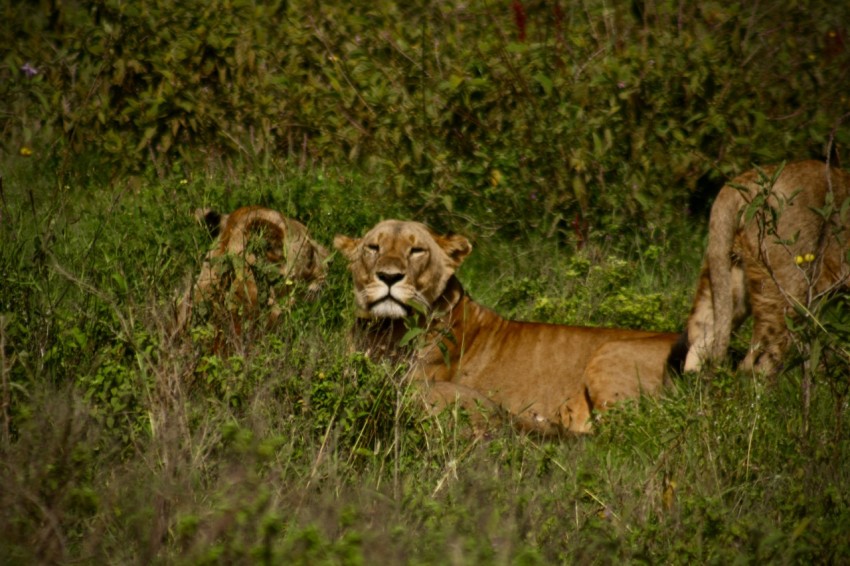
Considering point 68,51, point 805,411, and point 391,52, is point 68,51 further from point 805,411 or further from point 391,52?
point 805,411

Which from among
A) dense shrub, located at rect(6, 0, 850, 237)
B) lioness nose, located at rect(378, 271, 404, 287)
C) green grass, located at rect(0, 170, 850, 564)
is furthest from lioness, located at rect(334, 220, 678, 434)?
dense shrub, located at rect(6, 0, 850, 237)

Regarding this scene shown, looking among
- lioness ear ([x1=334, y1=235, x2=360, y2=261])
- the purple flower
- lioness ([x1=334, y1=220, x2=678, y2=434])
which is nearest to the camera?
lioness ([x1=334, y1=220, x2=678, y2=434])

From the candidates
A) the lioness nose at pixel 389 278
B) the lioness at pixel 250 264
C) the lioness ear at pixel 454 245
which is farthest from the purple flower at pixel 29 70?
the lioness nose at pixel 389 278

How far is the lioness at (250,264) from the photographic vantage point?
4980 mm

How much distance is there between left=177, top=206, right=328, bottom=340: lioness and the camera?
498 centimetres

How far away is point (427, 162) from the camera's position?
761cm

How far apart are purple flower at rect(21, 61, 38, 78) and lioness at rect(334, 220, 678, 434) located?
338cm

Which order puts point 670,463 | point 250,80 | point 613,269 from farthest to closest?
point 250,80 → point 613,269 → point 670,463

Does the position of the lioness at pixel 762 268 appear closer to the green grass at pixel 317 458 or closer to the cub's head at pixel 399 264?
the green grass at pixel 317 458

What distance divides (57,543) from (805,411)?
251 centimetres

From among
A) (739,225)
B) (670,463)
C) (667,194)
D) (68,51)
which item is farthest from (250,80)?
(670,463)

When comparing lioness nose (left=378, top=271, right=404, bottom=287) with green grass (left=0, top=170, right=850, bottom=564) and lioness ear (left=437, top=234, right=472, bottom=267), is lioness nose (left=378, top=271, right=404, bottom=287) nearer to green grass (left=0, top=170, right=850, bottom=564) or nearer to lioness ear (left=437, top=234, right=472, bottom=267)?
green grass (left=0, top=170, right=850, bottom=564)

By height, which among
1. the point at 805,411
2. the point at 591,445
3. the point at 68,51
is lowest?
the point at 591,445

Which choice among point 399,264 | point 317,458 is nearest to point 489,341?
point 399,264
